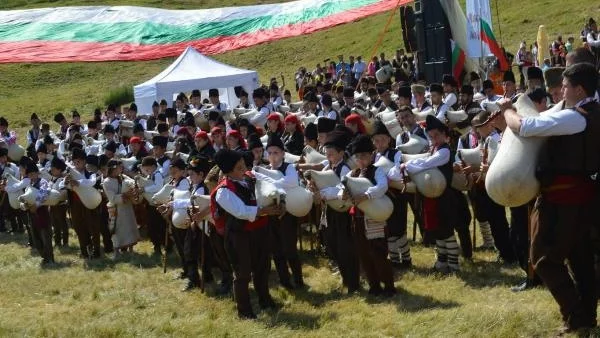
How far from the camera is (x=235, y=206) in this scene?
6477 mm

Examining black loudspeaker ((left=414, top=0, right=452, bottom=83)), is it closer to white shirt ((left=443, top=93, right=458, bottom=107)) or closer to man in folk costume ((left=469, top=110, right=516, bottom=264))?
white shirt ((left=443, top=93, right=458, bottom=107))

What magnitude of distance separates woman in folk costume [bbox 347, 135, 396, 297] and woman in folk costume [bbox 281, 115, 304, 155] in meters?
3.03

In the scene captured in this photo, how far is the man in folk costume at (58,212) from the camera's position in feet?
34.8

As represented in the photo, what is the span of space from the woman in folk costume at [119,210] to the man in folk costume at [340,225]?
3.50m

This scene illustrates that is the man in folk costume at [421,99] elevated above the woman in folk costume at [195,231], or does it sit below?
above

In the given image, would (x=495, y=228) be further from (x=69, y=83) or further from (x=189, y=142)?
(x=69, y=83)

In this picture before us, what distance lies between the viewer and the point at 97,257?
34.9 feet

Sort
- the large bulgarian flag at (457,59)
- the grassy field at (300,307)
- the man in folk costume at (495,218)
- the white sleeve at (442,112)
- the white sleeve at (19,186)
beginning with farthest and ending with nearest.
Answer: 1. the large bulgarian flag at (457,59)
2. the white sleeve at (19,186)
3. the white sleeve at (442,112)
4. the man in folk costume at (495,218)
5. the grassy field at (300,307)

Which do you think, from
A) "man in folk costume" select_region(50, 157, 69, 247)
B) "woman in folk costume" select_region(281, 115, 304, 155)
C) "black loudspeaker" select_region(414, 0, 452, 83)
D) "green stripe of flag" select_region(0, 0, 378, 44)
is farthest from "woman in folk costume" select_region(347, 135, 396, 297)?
"green stripe of flag" select_region(0, 0, 378, 44)

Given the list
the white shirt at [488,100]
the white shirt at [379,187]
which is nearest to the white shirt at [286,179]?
the white shirt at [379,187]

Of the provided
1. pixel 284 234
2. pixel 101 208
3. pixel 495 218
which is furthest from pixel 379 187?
pixel 101 208

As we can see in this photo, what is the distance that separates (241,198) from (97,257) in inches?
189

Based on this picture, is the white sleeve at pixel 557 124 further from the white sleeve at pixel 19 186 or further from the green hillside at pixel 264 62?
the green hillside at pixel 264 62

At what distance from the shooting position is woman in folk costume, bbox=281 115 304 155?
9969 millimetres
